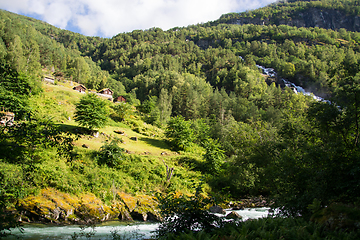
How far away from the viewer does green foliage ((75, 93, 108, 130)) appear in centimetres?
2369

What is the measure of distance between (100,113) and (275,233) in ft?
76.2

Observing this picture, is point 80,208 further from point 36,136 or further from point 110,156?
point 36,136

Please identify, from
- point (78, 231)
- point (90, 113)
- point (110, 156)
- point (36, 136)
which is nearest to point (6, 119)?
point (36, 136)

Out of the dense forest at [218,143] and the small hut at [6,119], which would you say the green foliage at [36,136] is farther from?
the small hut at [6,119]

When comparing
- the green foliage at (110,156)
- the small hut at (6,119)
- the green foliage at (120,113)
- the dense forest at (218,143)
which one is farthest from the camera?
the green foliage at (120,113)

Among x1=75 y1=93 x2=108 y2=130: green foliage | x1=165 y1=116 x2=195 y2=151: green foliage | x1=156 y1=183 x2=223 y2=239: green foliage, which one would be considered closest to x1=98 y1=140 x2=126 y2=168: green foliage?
x1=75 y1=93 x2=108 y2=130: green foliage

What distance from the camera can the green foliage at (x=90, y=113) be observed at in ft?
77.7

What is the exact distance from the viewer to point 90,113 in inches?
933

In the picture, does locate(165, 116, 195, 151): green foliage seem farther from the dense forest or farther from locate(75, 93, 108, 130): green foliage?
locate(75, 93, 108, 130): green foliage

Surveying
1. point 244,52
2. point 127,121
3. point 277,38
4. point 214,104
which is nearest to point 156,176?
point 127,121

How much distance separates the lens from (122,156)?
66.0 ft

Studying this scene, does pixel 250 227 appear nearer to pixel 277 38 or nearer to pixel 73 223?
pixel 73 223

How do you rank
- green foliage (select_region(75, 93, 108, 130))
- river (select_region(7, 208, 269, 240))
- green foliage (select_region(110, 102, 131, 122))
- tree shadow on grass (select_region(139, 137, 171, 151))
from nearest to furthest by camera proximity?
river (select_region(7, 208, 269, 240)) < green foliage (select_region(75, 93, 108, 130)) < tree shadow on grass (select_region(139, 137, 171, 151)) < green foliage (select_region(110, 102, 131, 122))

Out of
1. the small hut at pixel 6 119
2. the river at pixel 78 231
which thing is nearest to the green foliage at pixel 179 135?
the river at pixel 78 231
